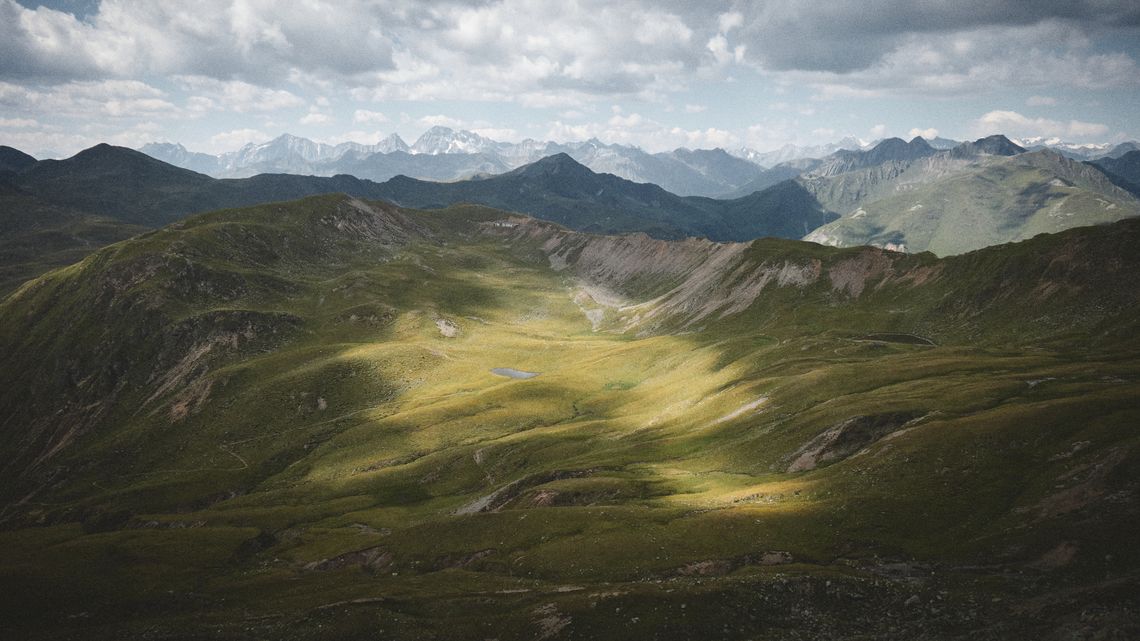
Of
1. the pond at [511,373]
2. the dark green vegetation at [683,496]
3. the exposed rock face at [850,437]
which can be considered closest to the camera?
the dark green vegetation at [683,496]

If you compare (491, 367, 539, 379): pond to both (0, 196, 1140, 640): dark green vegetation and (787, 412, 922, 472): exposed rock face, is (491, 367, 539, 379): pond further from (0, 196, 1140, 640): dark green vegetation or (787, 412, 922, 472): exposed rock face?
(787, 412, 922, 472): exposed rock face

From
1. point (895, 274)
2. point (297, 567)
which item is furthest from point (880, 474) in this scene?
point (895, 274)

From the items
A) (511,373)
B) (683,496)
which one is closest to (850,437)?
(683,496)

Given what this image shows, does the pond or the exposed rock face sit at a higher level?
the exposed rock face

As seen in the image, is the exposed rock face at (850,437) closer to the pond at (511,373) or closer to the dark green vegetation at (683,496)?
the dark green vegetation at (683,496)

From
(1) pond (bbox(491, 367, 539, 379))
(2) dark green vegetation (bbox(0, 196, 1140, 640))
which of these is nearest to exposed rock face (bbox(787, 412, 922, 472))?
(2) dark green vegetation (bbox(0, 196, 1140, 640))

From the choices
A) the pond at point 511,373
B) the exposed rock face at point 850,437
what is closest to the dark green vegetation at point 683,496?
the exposed rock face at point 850,437

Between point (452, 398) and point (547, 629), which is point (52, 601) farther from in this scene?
point (452, 398)

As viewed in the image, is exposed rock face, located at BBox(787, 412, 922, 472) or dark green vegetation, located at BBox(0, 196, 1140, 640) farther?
exposed rock face, located at BBox(787, 412, 922, 472)

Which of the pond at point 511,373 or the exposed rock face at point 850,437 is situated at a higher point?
the exposed rock face at point 850,437

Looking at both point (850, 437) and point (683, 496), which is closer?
point (683, 496)

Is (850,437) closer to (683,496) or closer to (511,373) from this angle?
(683,496)

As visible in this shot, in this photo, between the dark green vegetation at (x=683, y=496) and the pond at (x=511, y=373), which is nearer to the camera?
the dark green vegetation at (x=683, y=496)
